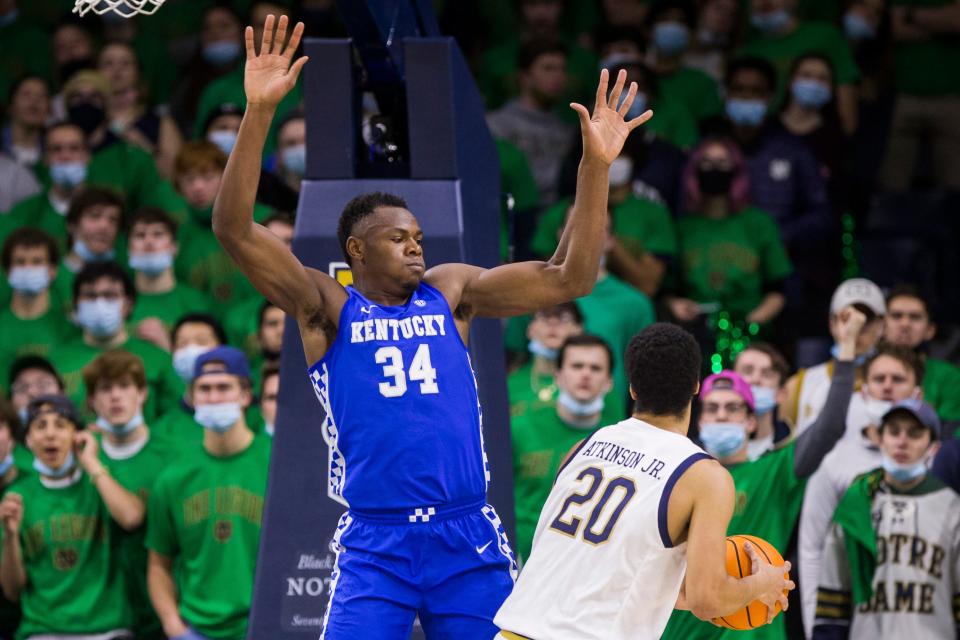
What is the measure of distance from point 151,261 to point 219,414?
1.94 meters

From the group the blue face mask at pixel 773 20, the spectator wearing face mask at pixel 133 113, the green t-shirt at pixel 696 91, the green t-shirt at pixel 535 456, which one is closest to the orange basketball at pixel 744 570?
the green t-shirt at pixel 535 456

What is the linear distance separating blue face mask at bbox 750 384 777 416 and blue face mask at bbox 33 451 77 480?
343 cm

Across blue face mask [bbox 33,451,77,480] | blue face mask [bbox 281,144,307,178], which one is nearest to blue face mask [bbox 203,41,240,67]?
blue face mask [bbox 281,144,307,178]

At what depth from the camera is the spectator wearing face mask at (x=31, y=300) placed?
9883mm

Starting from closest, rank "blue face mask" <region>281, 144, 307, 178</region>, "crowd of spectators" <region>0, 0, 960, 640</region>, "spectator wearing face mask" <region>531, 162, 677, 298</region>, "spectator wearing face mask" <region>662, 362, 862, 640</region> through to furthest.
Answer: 1. "spectator wearing face mask" <region>662, 362, 862, 640</region>
2. "crowd of spectators" <region>0, 0, 960, 640</region>
3. "spectator wearing face mask" <region>531, 162, 677, 298</region>
4. "blue face mask" <region>281, 144, 307, 178</region>

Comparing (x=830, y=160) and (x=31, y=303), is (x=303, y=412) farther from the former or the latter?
(x=830, y=160)

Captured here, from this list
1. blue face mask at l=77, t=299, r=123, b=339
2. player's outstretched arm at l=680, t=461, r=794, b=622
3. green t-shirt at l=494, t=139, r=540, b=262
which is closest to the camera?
player's outstretched arm at l=680, t=461, r=794, b=622

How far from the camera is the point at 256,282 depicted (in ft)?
18.0

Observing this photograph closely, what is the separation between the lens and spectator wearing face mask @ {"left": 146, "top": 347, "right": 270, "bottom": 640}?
8102 millimetres

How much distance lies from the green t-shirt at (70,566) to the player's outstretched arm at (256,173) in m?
3.37

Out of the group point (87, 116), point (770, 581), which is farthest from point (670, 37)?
→ point (770, 581)

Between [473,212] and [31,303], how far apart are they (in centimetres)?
420

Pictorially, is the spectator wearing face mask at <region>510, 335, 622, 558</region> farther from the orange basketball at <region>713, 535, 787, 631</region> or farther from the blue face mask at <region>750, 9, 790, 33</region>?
the blue face mask at <region>750, 9, 790, 33</region>

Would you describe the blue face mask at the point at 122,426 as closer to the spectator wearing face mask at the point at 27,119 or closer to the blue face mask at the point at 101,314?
the blue face mask at the point at 101,314
